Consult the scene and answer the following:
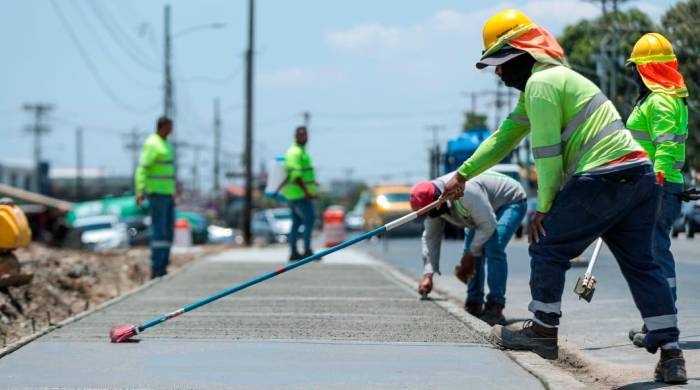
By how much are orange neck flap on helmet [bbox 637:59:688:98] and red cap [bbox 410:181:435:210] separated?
5.46 ft

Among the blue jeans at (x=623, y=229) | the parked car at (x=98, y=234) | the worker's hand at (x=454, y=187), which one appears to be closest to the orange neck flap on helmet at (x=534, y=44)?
the blue jeans at (x=623, y=229)

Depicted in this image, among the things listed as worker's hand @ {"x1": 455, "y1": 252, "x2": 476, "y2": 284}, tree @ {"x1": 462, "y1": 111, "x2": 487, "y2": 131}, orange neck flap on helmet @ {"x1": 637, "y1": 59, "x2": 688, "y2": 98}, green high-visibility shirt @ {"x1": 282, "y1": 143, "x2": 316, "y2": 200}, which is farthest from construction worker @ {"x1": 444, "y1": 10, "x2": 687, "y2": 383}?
tree @ {"x1": 462, "y1": 111, "x2": 487, "y2": 131}

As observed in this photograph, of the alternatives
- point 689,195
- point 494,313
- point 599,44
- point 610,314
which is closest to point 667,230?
point 689,195

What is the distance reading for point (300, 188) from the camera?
17.8m

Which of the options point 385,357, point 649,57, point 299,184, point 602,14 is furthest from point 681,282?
point 602,14

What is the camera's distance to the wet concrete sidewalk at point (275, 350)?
20.3 ft

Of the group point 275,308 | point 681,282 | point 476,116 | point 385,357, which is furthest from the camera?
point 476,116

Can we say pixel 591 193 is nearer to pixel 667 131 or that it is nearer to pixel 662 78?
pixel 667 131

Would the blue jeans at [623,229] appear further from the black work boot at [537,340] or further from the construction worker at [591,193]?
the black work boot at [537,340]

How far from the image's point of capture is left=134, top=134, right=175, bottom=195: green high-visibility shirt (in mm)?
14977

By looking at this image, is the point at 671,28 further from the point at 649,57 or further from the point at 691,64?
the point at 649,57

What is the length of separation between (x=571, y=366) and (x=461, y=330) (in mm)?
1438

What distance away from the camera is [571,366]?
279 inches

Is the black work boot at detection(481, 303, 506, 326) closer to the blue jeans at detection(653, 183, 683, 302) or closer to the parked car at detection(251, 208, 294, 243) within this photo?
the blue jeans at detection(653, 183, 683, 302)
